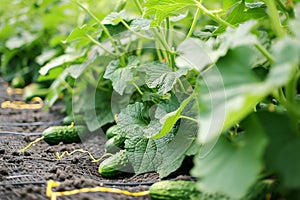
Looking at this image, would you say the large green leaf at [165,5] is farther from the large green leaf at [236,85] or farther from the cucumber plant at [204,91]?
the large green leaf at [236,85]

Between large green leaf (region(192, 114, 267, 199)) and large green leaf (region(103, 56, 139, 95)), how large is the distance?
0.99 m

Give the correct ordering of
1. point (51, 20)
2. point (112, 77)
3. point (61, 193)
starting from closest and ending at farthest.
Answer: point (61, 193), point (112, 77), point (51, 20)

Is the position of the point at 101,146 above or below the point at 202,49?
below

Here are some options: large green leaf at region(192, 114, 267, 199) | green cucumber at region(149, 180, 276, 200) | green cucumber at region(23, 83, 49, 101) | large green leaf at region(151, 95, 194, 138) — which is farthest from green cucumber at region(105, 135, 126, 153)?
green cucumber at region(23, 83, 49, 101)

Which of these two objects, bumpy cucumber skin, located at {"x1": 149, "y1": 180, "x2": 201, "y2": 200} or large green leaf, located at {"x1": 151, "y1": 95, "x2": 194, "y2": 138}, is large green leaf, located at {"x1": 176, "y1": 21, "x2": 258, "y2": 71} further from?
bumpy cucumber skin, located at {"x1": 149, "y1": 180, "x2": 201, "y2": 200}

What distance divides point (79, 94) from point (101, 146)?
0.59m

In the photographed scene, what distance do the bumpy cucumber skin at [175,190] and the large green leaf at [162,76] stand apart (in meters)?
0.42

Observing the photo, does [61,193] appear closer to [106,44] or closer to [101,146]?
[101,146]

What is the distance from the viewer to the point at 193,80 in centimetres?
214

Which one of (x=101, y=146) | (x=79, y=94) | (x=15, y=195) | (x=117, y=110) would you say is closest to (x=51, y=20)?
(x=79, y=94)

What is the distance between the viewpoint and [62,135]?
8.21 ft

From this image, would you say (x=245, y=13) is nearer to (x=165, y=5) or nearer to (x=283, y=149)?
(x=165, y=5)

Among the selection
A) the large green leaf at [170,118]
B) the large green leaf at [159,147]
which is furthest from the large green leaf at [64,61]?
the large green leaf at [170,118]

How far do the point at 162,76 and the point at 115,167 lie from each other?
1.43ft
